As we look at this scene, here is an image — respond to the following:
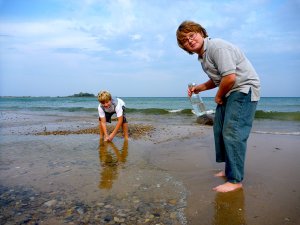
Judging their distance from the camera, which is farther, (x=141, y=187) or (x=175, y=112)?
(x=175, y=112)

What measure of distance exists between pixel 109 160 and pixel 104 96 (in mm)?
2020

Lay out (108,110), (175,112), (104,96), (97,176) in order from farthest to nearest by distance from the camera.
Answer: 1. (175,112)
2. (108,110)
3. (104,96)
4. (97,176)

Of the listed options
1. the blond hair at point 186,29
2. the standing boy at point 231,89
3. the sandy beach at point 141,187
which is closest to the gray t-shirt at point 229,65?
the standing boy at point 231,89

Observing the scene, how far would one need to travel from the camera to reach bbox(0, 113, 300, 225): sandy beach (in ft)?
7.64

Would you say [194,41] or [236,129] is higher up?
[194,41]

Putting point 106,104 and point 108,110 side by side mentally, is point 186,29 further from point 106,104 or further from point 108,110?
point 108,110

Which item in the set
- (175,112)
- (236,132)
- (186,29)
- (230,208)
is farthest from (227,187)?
(175,112)

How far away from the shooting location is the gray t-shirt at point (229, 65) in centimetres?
271

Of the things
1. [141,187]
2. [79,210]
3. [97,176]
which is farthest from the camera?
[97,176]

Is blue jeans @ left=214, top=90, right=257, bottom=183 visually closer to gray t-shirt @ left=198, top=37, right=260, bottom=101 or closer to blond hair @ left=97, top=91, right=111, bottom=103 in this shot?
gray t-shirt @ left=198, top=37, right=260, bottom=101

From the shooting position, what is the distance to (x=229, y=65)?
270cm

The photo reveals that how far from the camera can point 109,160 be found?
14.1ft

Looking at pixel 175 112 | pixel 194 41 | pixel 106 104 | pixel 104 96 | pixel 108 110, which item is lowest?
pixel 175 112

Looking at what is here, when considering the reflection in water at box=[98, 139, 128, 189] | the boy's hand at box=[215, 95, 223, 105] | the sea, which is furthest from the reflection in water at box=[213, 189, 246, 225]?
the sea
